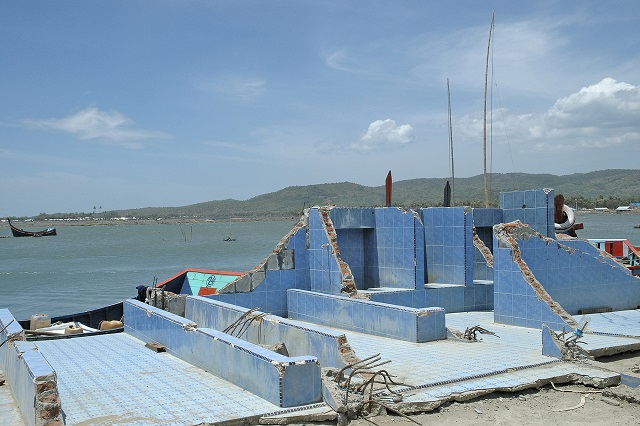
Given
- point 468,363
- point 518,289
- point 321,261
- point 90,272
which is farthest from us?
point 90,272

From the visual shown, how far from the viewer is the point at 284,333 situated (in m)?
11.1

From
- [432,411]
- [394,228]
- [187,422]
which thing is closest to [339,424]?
[432,411]

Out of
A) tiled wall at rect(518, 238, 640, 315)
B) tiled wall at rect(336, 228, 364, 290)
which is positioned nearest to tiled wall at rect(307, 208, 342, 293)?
tiled wall at rect(336, 228, 364, 290)

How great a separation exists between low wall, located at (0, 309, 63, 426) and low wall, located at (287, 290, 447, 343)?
6.14 m

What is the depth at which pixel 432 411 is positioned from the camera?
8062 millimetres

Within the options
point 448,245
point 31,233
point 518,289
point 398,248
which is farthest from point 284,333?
point 31,233

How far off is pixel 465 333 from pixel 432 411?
12.8 feet

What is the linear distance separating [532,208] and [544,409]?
8.40 m

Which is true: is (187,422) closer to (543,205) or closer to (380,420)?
(380,420)

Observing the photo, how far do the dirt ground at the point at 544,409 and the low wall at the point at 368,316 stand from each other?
297cm

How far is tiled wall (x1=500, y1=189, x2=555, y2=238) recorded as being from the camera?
15.4m

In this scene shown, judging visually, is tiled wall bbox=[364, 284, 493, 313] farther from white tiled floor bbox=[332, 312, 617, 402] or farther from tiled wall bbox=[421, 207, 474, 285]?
white tiled floor bbox=[332, 312, 617, 402]

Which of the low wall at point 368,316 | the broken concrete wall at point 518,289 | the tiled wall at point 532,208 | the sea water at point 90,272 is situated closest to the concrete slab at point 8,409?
the low wall at point 368,316

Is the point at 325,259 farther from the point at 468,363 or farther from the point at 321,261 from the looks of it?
the point at 468,363
